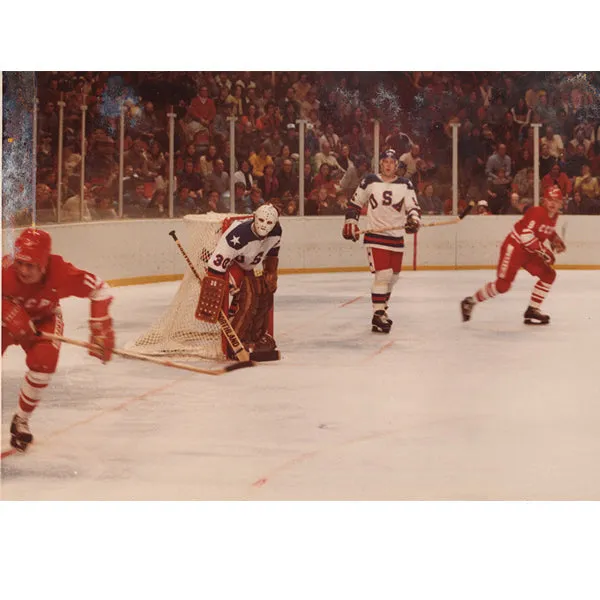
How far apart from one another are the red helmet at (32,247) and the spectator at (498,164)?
7.23 m

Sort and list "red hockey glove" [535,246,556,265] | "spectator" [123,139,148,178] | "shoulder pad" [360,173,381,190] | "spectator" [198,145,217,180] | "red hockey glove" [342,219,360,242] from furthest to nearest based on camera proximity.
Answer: "spectator" [198,145,217,180], "spectator" [123,139,148,178], "red hockey glove" [535,246,556,265], "shoulder pad" [360,173,381,190], "red hockey glove" [342,219,360,242]

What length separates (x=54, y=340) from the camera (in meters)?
4.46

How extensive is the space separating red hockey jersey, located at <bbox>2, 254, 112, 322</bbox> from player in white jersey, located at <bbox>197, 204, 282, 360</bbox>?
59.4 inches

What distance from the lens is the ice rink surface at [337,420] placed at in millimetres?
4539

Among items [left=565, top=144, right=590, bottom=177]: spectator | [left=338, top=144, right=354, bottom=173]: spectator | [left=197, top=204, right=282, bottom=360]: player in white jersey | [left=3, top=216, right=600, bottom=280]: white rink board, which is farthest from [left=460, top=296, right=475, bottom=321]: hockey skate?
[left=565, top=144, right=590, bottom=177]: spectator

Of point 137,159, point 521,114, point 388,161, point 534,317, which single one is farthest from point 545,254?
point 521,114

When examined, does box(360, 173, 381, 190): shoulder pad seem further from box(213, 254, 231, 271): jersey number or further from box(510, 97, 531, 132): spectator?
box(510, 97, 531, 132): spectator

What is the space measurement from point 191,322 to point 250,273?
55cm

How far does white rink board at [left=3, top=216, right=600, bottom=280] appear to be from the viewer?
9.41 meters

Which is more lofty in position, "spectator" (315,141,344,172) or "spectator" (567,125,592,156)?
"spectator" (567,125,592,156)

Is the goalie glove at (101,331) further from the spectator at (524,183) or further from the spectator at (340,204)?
the spectator at (524,183)

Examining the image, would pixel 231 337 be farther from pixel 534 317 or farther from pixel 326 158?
pixel 326 158

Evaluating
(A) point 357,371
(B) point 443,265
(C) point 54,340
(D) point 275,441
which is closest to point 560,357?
(A) point 357,371

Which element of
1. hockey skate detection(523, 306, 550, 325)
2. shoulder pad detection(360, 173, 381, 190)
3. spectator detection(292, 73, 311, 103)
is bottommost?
hockey skate detection(523, 306, 550, 325)
